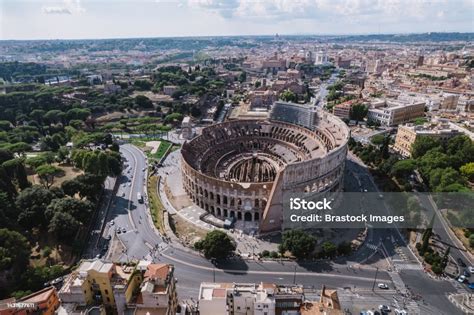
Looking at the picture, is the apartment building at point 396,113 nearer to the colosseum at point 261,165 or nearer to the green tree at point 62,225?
the colosseum at point 261,165

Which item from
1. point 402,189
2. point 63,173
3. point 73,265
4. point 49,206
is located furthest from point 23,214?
point 402,189

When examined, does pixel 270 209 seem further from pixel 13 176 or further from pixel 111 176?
pixel 13 176

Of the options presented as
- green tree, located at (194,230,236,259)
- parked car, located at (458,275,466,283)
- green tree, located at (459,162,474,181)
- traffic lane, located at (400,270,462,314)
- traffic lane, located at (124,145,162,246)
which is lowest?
traffic lane, located at (400,270,462,314)

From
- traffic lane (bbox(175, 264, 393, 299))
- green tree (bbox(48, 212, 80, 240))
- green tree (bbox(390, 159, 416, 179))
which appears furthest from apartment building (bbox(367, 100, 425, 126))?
green tree (bbox(48, 212, 80, 240))

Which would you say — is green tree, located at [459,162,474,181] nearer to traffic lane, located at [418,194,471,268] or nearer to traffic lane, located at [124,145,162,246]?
traffic lane, located at [418,194,471,268]

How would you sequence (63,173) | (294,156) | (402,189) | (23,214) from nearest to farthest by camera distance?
(23,214) → (402,189) → (63,173) → (294,156)
